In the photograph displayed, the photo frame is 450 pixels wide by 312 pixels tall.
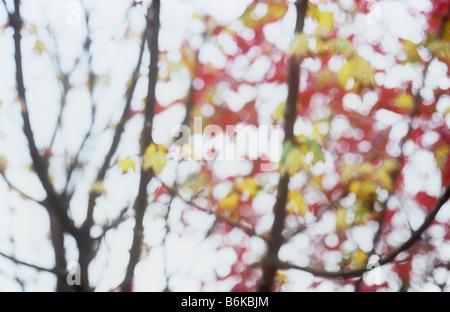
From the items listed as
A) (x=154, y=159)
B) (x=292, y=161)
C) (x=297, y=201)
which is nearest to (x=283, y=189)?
(x=292, y=161)

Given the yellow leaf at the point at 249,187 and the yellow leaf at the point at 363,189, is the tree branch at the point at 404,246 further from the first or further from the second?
the yellow leaf at the point at 249,187

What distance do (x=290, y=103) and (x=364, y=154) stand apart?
2.93ft

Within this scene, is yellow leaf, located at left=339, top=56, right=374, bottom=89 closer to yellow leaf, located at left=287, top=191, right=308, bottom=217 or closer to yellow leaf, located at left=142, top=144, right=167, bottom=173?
yellow leaf, located at left=287, top=191, right=308, bottom=217

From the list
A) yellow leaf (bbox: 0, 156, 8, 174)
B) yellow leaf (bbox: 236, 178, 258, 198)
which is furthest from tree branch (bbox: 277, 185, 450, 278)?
yellow leaf (bbox: 0, 156, 8, 174)

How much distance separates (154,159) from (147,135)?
0.11m

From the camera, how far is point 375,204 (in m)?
2.02

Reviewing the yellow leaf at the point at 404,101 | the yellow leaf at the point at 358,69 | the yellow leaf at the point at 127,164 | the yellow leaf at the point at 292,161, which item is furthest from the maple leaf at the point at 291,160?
the yellow leaf at the point at 404,101

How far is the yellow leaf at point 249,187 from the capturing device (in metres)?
2.42

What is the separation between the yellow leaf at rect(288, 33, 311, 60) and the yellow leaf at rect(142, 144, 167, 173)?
2.28ft

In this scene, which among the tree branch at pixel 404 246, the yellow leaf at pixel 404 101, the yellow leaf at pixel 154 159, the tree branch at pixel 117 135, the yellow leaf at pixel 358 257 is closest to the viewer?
the tree branch at pixel 404 246

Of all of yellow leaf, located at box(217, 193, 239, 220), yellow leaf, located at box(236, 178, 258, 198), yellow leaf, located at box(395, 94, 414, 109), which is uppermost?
yellow leaf, located at box(395, 94, 414, 109)

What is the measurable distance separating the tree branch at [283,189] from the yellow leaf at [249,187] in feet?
2.25

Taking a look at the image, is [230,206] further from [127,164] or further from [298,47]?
[298,47]

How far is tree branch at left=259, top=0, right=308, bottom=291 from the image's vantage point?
159 centimetres
